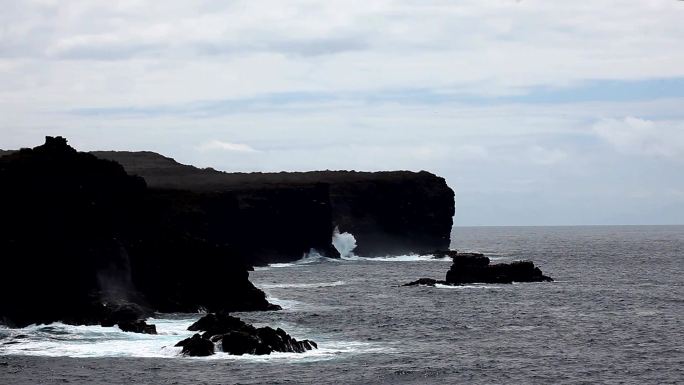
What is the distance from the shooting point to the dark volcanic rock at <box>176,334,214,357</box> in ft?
216

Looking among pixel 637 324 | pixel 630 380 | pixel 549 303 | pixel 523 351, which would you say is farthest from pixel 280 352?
pixel 549 303

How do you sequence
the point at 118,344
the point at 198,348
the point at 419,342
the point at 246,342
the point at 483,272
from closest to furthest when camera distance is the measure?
the point at 198,348 < the point at 246,342 < the point at 118,344 < the point at 419,342 < the point at 483,272

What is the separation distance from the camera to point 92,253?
274 feet

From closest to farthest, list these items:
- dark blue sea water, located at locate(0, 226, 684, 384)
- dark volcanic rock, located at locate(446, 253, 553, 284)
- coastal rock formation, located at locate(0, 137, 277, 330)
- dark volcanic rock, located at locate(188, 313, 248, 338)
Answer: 1. dark blue sea water, located at locate(0, 226, 684, 384)
2. dark volcanic rock, located at locate(188, 313, 248, 338)
3. coastal rock formation, located at locate(0, 137, 277, 330)
4. dark volcanic rock, located at locate(446, 253, 553, 284)

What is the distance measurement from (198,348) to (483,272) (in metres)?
67.0

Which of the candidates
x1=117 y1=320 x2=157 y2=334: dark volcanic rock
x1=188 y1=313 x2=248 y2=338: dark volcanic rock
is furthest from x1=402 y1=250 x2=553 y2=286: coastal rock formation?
x1=117 y1=320 x2=157 y2=334: dark volcanic rock

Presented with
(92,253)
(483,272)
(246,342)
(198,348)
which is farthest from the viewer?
(483,272)

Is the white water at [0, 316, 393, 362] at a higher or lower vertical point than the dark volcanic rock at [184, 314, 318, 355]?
lower

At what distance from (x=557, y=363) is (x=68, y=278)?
38.0 m

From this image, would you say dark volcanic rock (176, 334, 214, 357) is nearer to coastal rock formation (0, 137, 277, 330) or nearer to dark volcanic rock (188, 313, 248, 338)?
dark volcanic rock (188, 313, 248, 338)

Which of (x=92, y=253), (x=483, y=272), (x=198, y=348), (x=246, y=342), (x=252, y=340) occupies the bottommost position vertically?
(x=198, y=348)

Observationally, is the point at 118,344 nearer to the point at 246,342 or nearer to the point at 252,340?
the point at 246,342

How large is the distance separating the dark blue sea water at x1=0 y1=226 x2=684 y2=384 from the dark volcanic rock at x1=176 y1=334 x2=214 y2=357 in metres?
1.01

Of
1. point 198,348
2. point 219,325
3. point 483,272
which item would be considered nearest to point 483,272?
point 483,272
